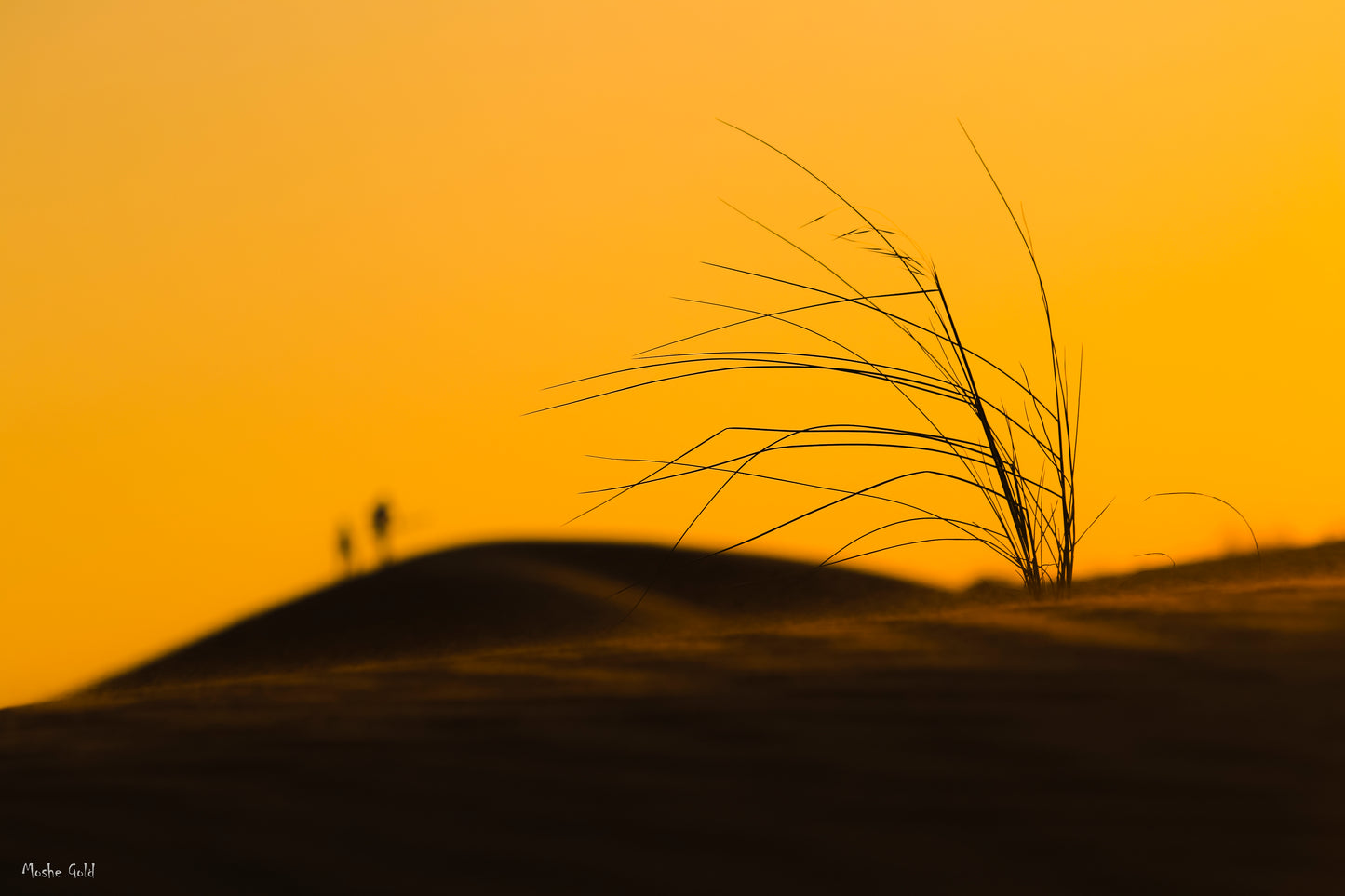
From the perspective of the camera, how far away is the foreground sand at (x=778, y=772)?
2.98 feet

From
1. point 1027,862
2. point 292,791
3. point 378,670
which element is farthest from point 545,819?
point 378,670

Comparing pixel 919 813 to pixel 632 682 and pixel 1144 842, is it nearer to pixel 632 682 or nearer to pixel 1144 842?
pixel 1144 842

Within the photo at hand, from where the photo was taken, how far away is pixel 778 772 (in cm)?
108

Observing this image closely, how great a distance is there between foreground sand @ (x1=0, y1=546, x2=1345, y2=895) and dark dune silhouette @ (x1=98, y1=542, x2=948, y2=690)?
6.48ft

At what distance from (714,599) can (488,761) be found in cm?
319

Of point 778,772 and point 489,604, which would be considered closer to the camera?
point 778,772

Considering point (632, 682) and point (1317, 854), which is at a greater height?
point (632, 682)

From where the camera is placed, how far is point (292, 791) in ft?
3.82

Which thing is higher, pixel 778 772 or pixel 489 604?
pixel 489 604

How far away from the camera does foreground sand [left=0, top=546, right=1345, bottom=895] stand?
0.91 m

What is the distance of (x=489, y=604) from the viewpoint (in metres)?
4.57

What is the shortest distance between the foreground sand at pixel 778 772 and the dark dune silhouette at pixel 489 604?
1.98 meters

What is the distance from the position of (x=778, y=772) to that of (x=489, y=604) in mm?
3584

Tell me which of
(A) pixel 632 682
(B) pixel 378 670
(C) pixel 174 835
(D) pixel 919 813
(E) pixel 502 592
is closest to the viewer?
(D) pixel 919 813
